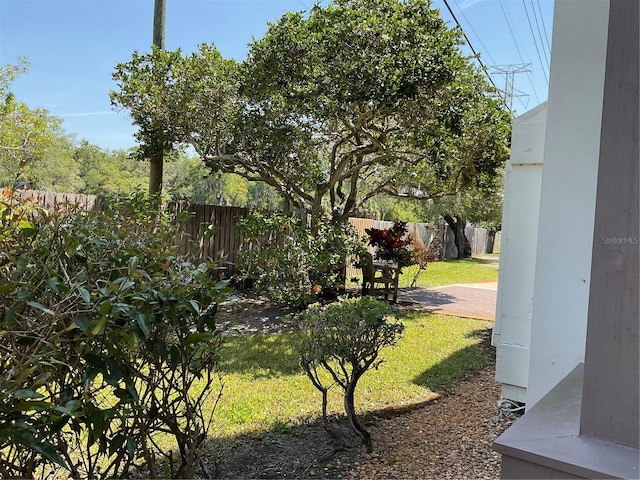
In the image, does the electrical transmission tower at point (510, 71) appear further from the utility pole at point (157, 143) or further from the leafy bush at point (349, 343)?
the leafy bush at point (349, 343)

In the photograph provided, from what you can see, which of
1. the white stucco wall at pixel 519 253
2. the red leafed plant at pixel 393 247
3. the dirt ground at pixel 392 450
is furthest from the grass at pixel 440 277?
the white stucco wall at pixel 519 253

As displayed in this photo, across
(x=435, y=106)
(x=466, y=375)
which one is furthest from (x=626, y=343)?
(x=435, y=106)

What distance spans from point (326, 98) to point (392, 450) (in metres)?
5.07

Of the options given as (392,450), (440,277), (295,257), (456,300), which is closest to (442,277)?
(440,277)

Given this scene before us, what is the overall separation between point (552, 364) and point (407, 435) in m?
1.31

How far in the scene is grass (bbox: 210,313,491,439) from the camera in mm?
3646

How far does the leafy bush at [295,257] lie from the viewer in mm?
7602

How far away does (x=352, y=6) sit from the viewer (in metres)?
7.05

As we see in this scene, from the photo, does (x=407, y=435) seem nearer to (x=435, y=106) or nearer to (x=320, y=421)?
(x=320, y=421)

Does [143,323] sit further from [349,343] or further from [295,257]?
[295,257]

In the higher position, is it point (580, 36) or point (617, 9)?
point (580, 36)

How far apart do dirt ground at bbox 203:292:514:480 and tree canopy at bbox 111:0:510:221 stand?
4510mm

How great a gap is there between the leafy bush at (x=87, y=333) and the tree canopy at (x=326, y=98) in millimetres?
5356

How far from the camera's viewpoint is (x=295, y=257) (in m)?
7.56
